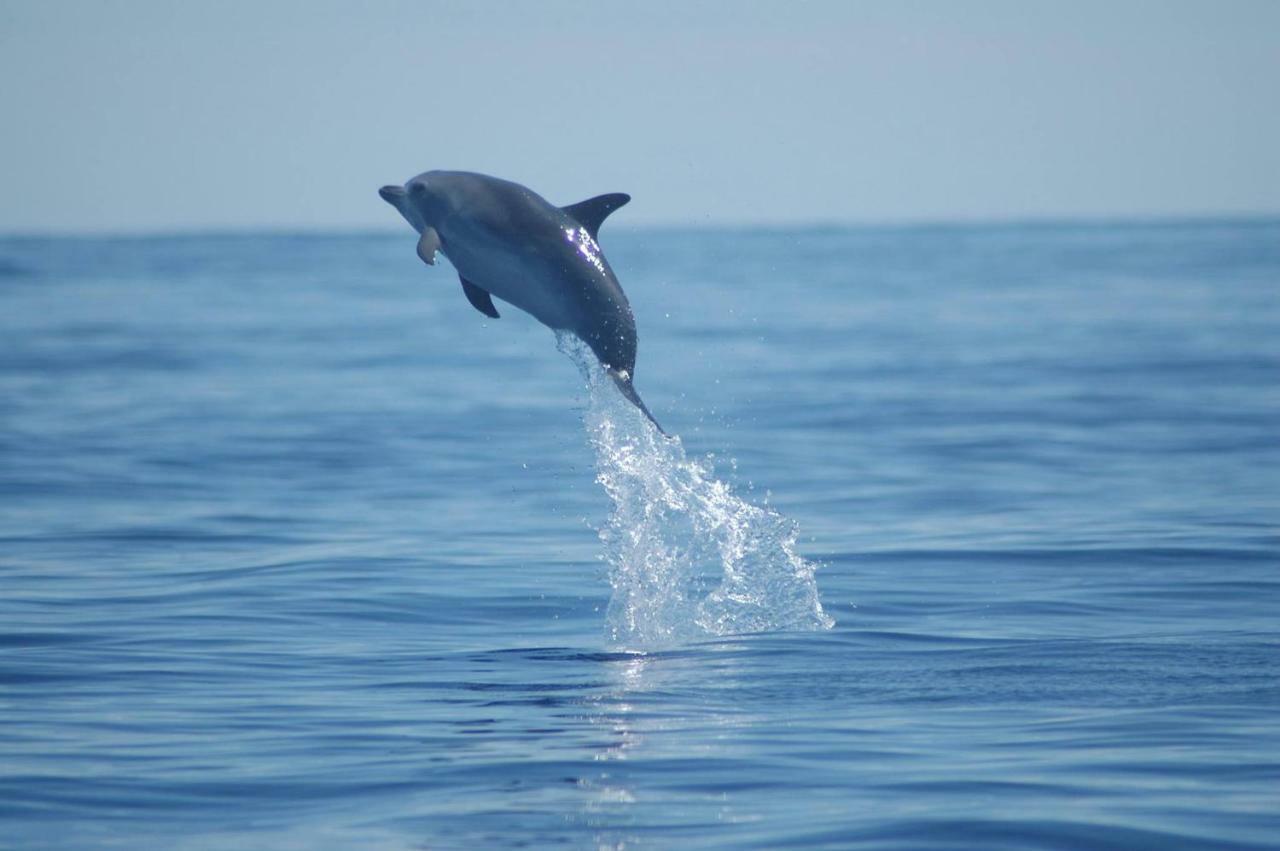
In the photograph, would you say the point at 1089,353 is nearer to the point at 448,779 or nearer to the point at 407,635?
the point at 407,635

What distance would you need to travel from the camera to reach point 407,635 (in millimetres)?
11250

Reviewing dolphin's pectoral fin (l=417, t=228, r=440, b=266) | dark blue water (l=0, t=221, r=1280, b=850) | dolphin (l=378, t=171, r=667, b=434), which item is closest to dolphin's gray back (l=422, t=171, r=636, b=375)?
dolphin (l=378, t=171, r=667, b=434)

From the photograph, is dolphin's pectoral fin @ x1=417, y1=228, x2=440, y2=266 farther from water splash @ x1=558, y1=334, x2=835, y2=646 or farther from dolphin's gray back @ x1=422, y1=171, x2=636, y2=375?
water splash @ x1=558, y1=334, x2=835, y2=646

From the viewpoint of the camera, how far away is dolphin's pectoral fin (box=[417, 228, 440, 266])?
8.00 meters

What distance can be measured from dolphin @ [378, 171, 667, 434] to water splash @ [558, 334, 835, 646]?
0.61 meters

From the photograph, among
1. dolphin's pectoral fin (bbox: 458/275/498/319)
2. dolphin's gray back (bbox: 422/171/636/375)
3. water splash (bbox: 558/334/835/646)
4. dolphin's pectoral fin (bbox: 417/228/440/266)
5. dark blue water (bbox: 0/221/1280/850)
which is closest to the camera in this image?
dark blue water (bbox: 0/221/1280/850)

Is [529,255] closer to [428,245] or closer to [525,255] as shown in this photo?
[525,255]

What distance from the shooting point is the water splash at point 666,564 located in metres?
11.2

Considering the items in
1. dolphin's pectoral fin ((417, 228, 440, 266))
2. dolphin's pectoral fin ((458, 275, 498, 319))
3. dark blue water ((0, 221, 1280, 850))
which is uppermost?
dolphin's pectoral fin ((417, 228, 440, 266))

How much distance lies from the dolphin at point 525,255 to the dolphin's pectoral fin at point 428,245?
8 cm

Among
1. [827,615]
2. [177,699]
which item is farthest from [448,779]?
[827,615]

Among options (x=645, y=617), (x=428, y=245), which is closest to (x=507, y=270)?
(x=428, y=245)

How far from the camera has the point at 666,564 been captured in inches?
518

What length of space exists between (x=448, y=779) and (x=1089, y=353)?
30.0 meters
